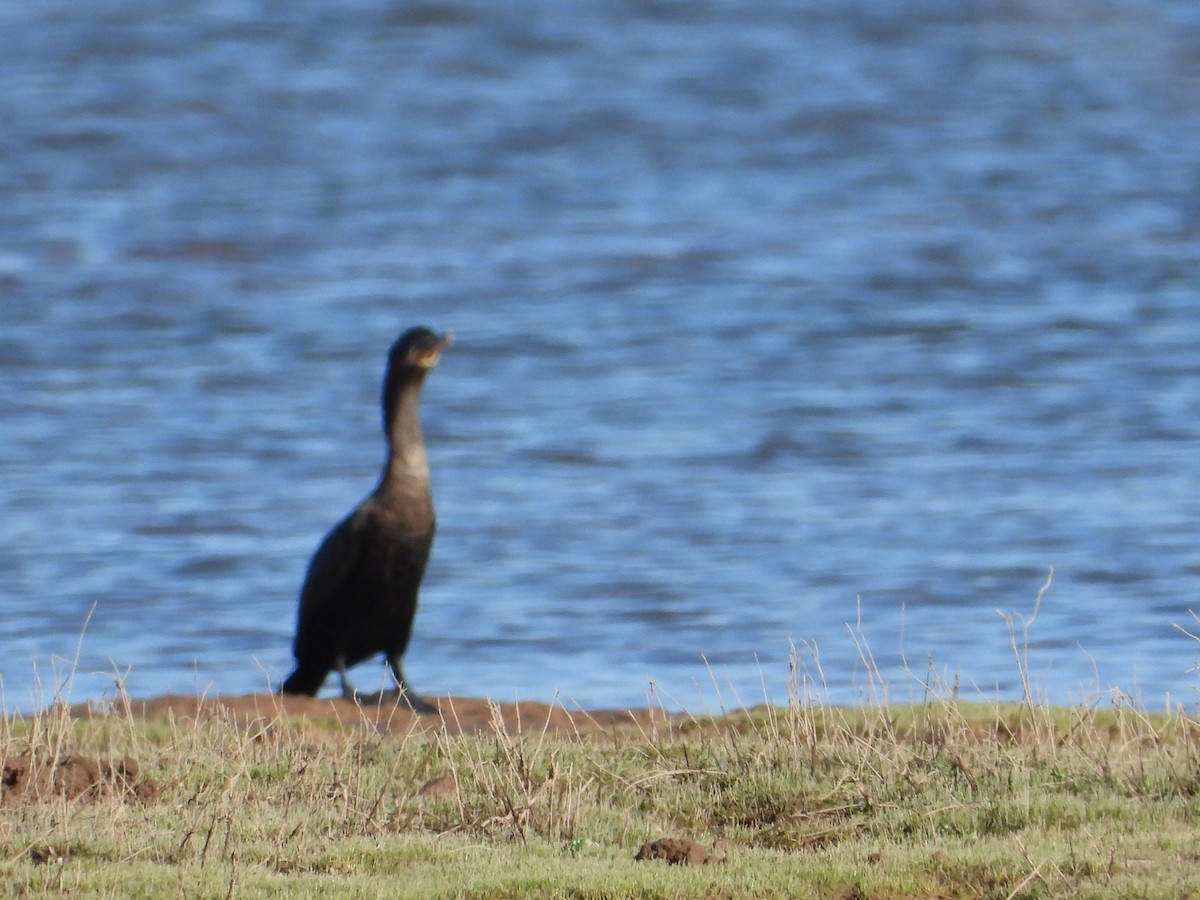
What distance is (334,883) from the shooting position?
5.91m

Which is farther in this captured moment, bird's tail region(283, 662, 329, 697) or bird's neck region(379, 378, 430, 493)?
bird's tail region(283, 662, 329, 697)

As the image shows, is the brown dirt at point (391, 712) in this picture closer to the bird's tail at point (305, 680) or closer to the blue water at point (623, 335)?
the blue water at point (623, 335)

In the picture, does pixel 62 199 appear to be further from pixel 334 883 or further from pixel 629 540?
pixel 334 883

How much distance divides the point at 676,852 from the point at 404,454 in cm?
511

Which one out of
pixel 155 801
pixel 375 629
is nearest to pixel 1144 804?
pixel 155 801

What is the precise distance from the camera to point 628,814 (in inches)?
274

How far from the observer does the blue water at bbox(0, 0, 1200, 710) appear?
12.7 m

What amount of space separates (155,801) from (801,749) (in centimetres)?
213

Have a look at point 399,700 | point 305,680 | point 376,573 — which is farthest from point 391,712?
point 305,680

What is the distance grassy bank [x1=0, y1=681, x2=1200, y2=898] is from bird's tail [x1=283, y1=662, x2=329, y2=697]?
104 inches

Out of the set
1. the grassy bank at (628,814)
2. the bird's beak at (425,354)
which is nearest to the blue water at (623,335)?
the grassy bank at (628,814)

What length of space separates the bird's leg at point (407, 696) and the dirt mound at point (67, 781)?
8.91ft

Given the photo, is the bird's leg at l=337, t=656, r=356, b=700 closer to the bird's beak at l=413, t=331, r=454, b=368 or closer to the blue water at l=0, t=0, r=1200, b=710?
the blue water at l=0, t=0, r=1200, b=710

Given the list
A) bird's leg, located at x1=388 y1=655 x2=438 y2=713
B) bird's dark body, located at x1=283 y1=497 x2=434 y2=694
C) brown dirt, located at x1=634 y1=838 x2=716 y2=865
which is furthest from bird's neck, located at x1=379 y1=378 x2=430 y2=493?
brown dirt, located at x1=634 y1=838 x2=716 y2=865
